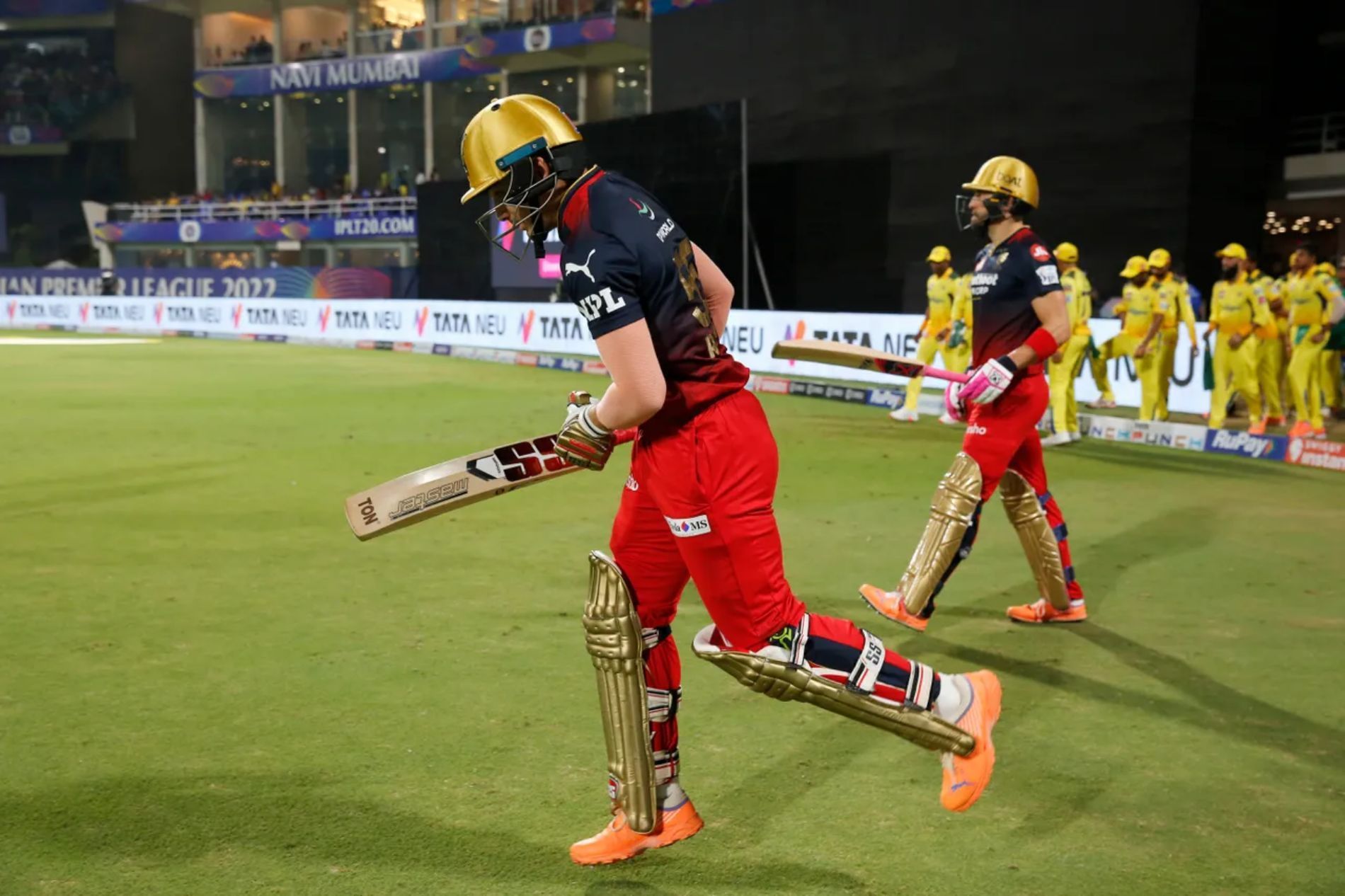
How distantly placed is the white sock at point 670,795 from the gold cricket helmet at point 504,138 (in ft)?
6.05

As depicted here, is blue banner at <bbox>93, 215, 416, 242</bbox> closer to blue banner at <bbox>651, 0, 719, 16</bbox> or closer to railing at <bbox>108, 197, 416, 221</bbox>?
railing at <bbox>108, 197, 416, 221</bbox>

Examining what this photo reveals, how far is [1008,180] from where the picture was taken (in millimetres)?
5863

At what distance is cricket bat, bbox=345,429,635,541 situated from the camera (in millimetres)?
3600

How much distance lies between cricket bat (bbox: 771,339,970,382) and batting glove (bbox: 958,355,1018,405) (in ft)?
1.12

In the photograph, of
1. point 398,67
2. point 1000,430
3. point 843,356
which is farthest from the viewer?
point 398,67

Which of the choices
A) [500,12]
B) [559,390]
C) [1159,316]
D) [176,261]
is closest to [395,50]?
[500,12]

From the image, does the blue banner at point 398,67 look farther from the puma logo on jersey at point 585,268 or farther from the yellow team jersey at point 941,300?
the puma logo on jersey at point 585,268

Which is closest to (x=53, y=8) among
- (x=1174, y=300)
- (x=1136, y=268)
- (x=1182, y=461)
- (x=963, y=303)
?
(x=963, y=303)

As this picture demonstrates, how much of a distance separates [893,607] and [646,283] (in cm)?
299

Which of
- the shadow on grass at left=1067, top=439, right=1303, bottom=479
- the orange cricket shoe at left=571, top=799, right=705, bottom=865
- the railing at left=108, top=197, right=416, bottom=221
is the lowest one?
the orange cricket shoe at left=571, top=799, right=705, bottom=865

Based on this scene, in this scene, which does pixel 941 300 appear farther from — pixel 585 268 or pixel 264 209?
pixel 264 209

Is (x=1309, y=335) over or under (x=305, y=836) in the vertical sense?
over

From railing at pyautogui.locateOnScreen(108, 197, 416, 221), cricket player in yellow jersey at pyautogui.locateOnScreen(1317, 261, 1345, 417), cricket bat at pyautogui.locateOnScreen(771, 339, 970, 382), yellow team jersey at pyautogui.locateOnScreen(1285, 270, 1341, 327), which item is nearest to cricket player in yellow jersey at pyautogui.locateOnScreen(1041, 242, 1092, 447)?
yellow team jersey at pyautogui.locateOnScreen(1285, 270, 1341, 327)

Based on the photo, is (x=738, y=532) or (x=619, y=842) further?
(x=619, y=842)
